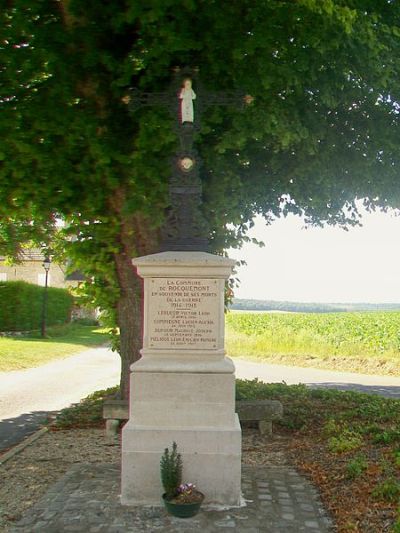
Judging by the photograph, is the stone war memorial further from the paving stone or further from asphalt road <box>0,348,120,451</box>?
asphalt road <box>0,348,120,451</box>

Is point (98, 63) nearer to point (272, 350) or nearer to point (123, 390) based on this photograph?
point (123, 390)

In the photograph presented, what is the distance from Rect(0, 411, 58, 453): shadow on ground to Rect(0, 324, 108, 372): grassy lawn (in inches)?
102

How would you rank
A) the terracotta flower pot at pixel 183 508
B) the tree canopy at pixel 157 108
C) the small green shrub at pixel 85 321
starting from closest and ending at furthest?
the terracotta flower pot at pixel 183 508, the tree canopy at pixel 157 108, the small green shrub at pixel 85 321

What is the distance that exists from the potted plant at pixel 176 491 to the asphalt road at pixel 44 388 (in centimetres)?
409

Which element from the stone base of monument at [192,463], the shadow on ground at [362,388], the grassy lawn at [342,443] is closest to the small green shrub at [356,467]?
the grassy lawn at [342,443]

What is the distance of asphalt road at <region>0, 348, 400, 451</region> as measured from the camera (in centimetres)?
1078

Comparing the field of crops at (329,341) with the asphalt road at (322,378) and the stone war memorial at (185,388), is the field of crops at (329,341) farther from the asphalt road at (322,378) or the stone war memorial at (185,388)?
the stone war memorial at (185,388)

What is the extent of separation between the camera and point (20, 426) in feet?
32.9

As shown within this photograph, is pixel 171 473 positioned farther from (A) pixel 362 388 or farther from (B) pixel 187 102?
(A) pixel 362 388

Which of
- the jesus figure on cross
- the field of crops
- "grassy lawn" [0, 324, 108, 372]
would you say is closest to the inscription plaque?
the jesus figure on cross

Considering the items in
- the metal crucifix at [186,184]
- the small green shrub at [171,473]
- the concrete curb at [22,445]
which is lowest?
the concrete curb at [22,445]

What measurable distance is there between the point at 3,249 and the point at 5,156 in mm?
7002

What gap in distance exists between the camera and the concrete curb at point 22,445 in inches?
298

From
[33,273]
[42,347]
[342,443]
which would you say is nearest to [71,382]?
[42,347]
